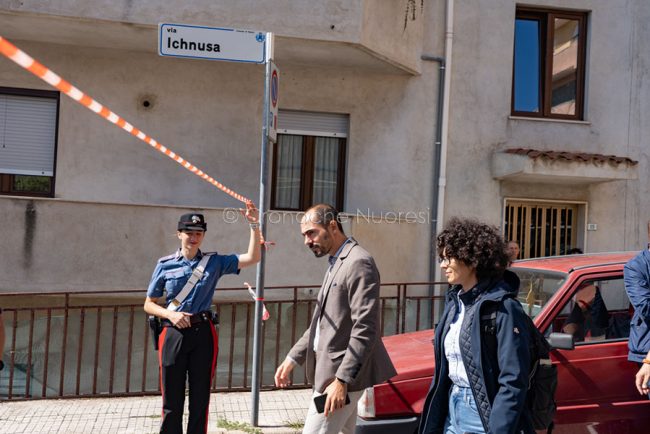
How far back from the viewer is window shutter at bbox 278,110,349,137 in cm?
1038

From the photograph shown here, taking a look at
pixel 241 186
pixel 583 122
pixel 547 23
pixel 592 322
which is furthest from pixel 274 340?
pixel 547 23

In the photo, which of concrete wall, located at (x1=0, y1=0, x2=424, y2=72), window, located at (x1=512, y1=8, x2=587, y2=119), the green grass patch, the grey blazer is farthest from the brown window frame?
the grey blazer

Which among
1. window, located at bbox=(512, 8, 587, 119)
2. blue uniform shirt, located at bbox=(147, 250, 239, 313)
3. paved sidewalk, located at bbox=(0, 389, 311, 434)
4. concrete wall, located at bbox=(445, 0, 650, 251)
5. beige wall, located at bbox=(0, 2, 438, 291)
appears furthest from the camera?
window, located at bbox=(512, 8, 587, 119)

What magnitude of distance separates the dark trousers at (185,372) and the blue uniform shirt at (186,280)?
6.3 inches

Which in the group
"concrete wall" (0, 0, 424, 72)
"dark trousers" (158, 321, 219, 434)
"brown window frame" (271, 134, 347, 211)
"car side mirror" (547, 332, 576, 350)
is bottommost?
"dark trousers" (158, 321, 219, 434)

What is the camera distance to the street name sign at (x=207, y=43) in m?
5.14

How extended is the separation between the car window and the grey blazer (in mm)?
1436

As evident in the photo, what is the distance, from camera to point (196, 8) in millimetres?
8484

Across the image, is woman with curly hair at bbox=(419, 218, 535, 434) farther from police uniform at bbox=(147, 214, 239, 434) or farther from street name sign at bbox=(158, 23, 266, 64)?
street name sign at bbox=(158, 23, 266, 64)

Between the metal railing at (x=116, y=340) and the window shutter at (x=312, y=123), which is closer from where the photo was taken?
the metal railing at (x=116, y=340)

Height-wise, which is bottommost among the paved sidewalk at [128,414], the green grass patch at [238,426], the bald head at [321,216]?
the paved sidewalk at [128,414]

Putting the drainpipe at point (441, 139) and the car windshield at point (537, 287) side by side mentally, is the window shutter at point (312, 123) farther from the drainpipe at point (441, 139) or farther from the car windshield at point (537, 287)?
the car windshield at point (537, 287)

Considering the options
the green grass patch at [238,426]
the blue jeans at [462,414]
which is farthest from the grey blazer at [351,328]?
the green grass patch at [238,426]

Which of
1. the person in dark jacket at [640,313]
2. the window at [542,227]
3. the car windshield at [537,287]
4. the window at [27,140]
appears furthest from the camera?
the window at [542,227]
